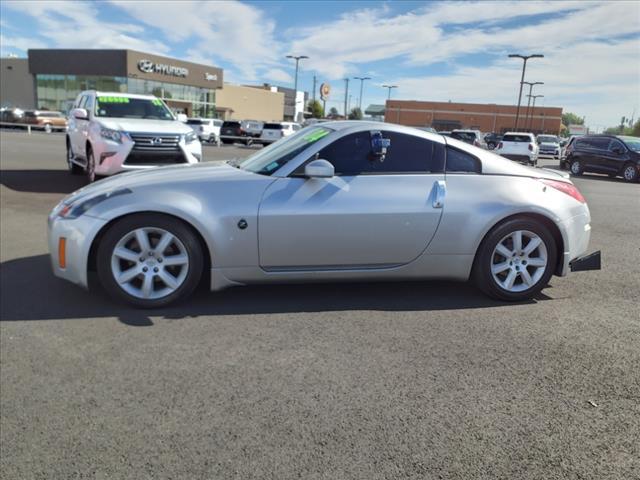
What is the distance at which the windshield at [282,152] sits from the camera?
423cm

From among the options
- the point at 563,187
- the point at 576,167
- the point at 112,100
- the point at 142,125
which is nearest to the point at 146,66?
the point at 576,167

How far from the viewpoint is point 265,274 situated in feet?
13.4

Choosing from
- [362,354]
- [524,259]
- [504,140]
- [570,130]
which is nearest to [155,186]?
[362,354]

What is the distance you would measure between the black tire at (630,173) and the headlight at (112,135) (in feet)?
54.8

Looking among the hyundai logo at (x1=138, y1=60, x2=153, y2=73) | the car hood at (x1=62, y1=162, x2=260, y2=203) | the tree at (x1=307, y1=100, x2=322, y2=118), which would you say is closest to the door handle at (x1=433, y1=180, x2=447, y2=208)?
the car hood at (x1=62, y1=162, x2=260, y2=203)

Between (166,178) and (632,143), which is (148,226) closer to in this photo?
(166,178)

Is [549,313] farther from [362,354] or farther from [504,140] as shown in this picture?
[504,140]

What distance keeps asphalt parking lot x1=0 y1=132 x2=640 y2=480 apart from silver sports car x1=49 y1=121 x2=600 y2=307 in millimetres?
296

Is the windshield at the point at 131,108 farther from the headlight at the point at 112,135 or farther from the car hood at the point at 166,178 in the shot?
the car hood at the point at 166,178

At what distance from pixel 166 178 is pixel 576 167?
Answer: 19.2 meters

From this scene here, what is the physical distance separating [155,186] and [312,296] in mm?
1542

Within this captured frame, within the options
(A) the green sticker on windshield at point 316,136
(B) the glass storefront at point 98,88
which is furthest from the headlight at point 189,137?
(B) the glass storefront at point 98,88

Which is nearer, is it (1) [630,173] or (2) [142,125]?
(2) [142,125]

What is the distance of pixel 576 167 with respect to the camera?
1981cm
